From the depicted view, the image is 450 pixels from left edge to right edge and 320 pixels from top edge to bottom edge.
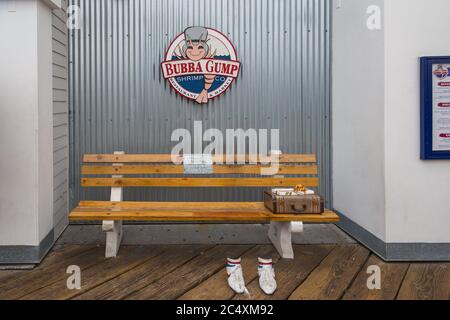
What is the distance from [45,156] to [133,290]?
1.85 metres

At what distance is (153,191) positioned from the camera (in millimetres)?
7035

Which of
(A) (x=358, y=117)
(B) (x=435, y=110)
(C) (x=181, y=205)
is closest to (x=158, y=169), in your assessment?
(C) (x=181, y=205)

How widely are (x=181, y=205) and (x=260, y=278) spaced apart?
1.41 meters

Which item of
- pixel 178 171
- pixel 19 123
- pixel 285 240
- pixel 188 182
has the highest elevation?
pixel 19 123

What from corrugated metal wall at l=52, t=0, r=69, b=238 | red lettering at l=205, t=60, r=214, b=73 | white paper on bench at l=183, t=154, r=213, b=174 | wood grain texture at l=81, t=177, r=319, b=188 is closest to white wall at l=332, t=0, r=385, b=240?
wood grain texture at l=81, t=177, r=319, b=188

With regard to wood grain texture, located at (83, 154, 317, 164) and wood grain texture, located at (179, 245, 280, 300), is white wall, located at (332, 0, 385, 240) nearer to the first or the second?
wood grain texture, located at (83, 154, 317, 164)

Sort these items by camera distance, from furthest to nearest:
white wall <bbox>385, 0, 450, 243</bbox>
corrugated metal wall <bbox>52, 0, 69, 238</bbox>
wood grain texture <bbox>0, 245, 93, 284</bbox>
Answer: corrugated metal wall <bbox>52, 0, 69, 238</bbox>, white wall <bbox>385, 0, 450, 243</bbox>, wood grain texture <bbox>0, 245, 93, 284</bbox>

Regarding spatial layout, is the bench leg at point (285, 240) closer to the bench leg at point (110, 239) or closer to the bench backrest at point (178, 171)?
the bench backrest at point (178, 171)

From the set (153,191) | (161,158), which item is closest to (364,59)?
(161,158)

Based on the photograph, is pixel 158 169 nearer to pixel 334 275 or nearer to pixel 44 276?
pixel 44 276

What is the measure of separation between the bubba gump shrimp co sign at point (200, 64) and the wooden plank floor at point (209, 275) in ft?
6.68

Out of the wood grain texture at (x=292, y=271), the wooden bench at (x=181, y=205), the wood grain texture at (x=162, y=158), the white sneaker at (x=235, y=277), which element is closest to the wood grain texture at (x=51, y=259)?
the wooden bench at (x=181, y=205)

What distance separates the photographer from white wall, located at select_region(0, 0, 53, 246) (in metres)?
5.24

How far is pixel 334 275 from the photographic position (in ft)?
16.3
